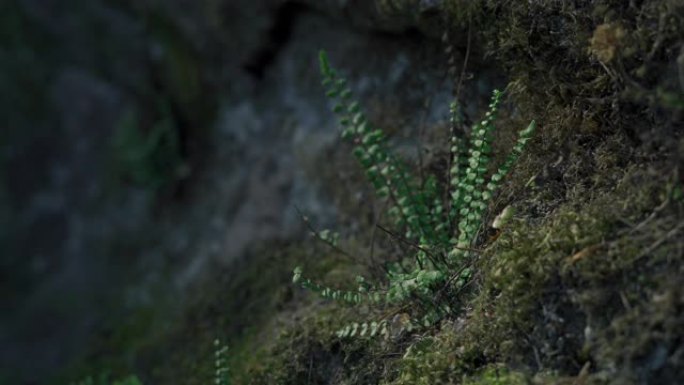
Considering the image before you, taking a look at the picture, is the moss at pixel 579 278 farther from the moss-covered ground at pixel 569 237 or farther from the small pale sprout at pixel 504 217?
the small pale sprout at pixel 504 217

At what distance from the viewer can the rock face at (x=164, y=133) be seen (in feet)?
14.9

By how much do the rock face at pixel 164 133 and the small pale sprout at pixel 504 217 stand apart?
90cm

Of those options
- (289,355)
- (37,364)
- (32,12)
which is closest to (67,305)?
(37,364)

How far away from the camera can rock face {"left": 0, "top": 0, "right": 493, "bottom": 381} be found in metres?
4.54

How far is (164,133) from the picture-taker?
5660mm

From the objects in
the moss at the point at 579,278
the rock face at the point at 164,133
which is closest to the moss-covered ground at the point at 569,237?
the moss at the point at 579,278

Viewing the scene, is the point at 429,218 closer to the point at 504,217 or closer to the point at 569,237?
the point at 504,217

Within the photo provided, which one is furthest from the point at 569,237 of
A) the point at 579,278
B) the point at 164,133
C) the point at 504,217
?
the point at 164,133

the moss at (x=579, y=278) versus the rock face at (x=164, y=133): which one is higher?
the rock face at (x=164, y=133)

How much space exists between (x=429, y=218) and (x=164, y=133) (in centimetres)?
290

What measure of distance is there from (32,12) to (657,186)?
5.53 m

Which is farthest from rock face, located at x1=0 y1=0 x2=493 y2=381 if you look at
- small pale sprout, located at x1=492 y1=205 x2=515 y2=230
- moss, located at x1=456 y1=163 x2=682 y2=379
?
moss, located at x1=456 y1=163 x2=682 y2=379

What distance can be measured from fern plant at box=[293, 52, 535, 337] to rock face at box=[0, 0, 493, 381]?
67cm

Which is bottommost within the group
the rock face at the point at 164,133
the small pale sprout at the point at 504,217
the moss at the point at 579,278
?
the moss at the point at 579,278
